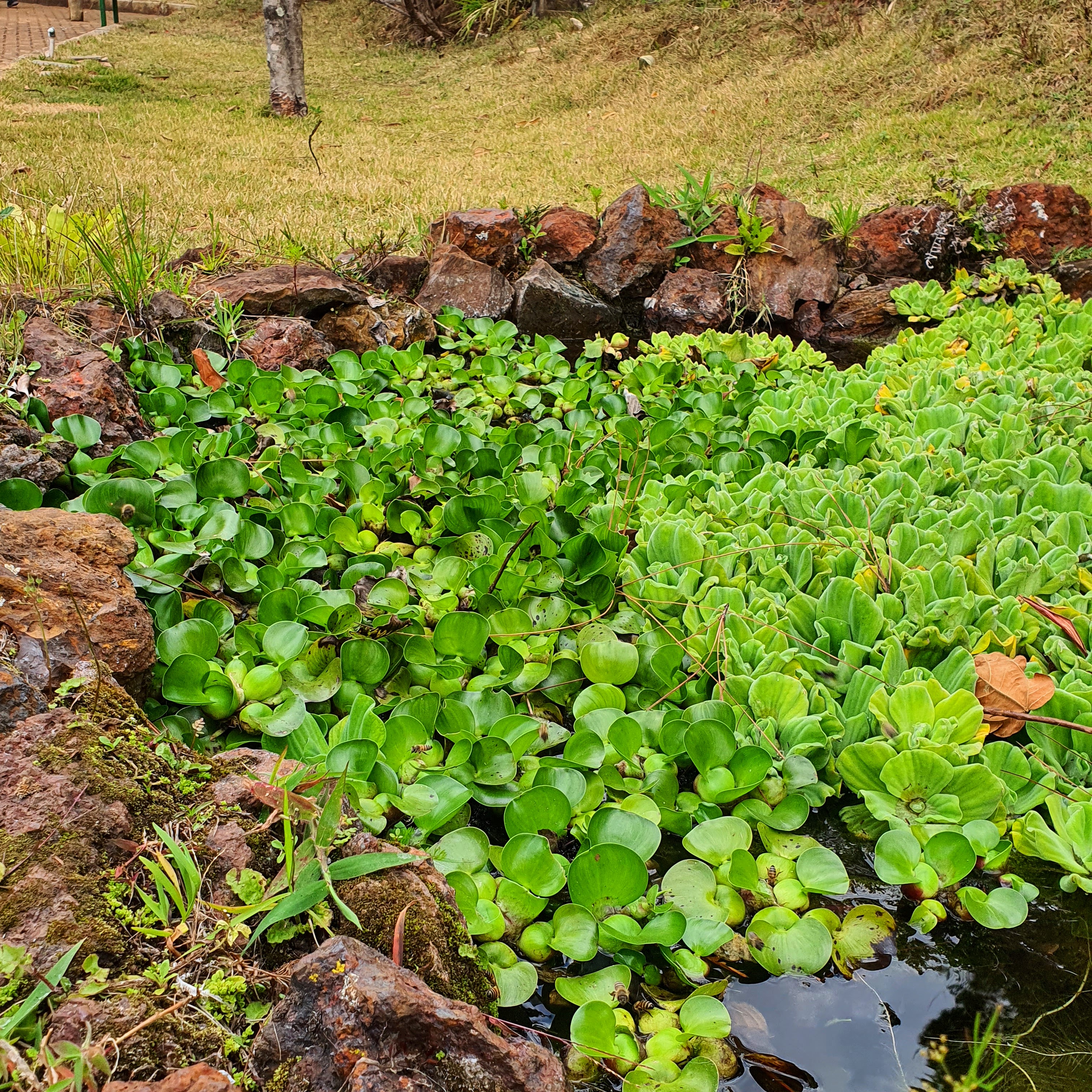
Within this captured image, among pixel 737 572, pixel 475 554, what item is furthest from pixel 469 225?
pixel 737 572

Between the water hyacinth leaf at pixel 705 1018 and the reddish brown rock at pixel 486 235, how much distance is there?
387cm

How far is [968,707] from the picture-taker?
172 centimetres

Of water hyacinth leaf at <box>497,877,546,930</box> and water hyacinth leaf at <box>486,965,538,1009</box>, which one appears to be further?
water hyacinth leaf at <box>497,877,546,930</box>

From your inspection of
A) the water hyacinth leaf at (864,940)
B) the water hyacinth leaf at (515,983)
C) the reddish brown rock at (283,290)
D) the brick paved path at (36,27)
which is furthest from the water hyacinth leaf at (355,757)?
the brick paved path at (36,27)

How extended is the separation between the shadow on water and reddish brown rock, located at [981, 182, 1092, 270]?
4.05 metres

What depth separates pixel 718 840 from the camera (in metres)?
1.65

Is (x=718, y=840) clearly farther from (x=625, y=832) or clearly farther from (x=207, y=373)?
(x=207, y=373)

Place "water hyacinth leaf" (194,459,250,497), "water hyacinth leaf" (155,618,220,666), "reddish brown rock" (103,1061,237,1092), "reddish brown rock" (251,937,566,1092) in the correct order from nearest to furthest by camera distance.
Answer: "reddish brown rock" (103,1061,237,1092) → "reddish brown rock" (251,937,566,1092) → "water hyacinth leaf" (155,618,220,666) → "water hyacinth leaf" (194,459,250,497)

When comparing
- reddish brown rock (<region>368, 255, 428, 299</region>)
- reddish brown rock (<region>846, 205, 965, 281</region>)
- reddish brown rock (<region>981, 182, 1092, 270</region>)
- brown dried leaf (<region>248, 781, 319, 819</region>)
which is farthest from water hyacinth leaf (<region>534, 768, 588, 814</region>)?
reddish brown rock (<region>981, 182, 1092, 270</region>)

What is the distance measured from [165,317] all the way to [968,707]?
10.4ft

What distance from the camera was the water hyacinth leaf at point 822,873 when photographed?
1560mm

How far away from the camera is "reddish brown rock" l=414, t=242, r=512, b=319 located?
170 inches

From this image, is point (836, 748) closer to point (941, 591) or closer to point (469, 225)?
point (941, 591)

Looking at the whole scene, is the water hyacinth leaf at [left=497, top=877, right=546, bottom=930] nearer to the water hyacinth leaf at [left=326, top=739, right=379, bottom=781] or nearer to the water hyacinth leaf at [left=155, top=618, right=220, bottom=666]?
the water hyacinth leaf at [left=326, top=739, right=379, bottom=781]
